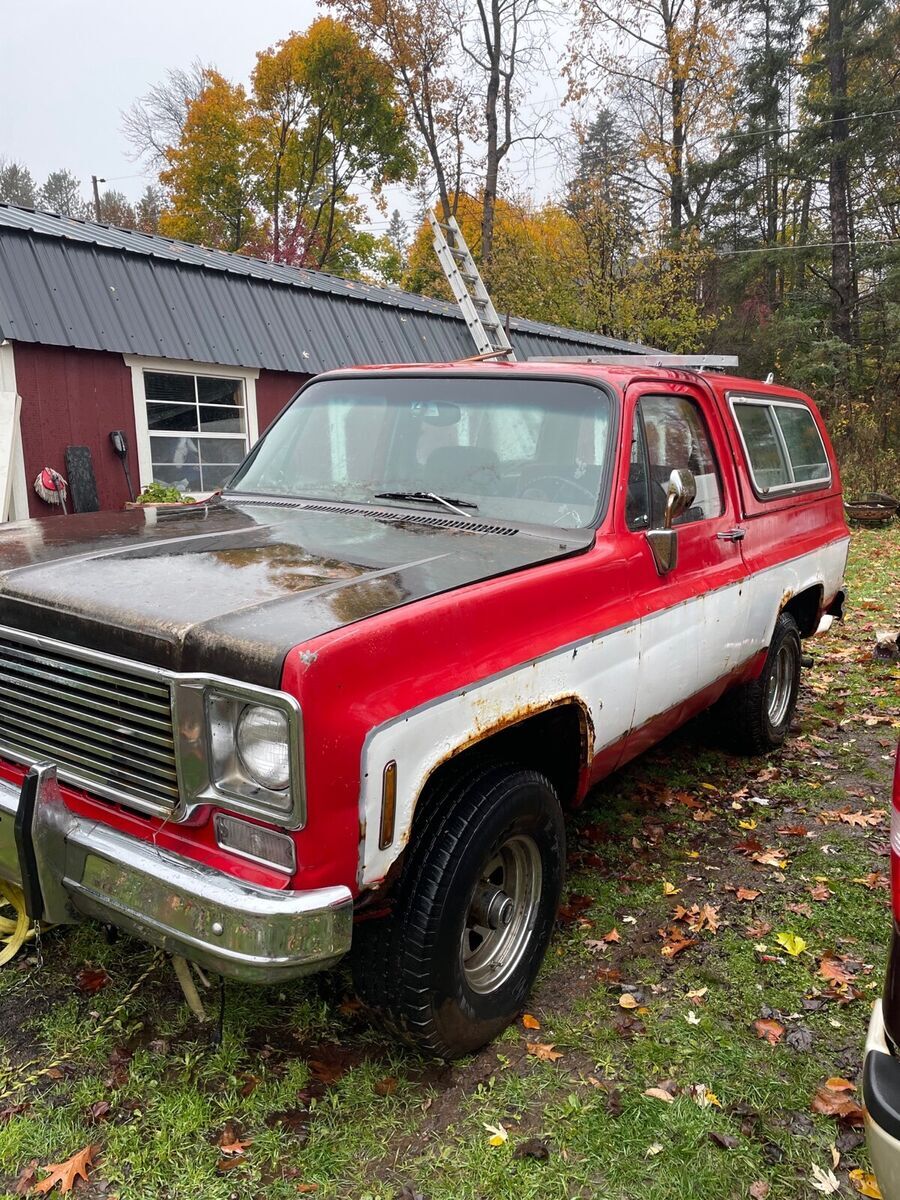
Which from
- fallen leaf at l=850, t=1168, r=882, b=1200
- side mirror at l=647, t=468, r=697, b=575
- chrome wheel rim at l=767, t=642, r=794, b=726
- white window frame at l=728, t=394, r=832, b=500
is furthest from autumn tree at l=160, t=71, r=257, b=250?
fallen leaf at l=850, t=1168, r=882, b=1200

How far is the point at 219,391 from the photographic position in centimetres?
1117

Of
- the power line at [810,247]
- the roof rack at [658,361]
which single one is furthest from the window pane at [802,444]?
the power line at [810,247]

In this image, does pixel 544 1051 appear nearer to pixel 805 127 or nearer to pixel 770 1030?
pixel 770 1030

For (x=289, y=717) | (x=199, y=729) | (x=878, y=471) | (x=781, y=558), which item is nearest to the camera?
(x=289, y=717)

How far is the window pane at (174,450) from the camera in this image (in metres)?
10.6

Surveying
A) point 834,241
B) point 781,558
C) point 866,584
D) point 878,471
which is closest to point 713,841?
point 781,558

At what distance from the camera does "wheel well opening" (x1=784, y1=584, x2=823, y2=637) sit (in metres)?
5.21

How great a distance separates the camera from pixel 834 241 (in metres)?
25.7

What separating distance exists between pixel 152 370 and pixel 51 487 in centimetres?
201

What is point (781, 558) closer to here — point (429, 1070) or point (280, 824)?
point (429, 1070)

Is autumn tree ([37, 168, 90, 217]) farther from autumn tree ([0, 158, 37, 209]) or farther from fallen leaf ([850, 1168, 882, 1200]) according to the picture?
fallen leaf ([850, 1168, 882, 1200])

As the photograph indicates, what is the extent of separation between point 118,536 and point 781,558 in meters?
3.32

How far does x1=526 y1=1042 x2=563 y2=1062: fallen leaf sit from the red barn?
8.13 meters

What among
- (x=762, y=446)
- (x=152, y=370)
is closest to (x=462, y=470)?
(x=762, y=446)
